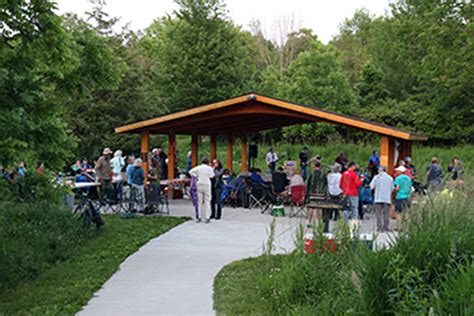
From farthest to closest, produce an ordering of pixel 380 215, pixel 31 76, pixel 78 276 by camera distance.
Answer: pixel 380 215
pixel 78 276
pixel 31 76

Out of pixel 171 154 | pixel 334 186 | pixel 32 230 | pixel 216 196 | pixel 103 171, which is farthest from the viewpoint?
pixel 171 154

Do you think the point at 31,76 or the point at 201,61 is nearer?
the point at 31,76

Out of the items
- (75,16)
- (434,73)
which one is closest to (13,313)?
(75,16)

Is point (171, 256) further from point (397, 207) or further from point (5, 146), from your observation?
point (397, 207)

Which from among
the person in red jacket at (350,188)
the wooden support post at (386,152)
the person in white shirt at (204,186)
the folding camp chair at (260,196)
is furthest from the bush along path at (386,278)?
the folding camp chair at (260,196)

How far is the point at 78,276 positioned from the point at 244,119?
42.5 ft

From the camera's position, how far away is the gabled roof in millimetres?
14938

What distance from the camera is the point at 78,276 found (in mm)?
7750

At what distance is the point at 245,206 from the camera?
1725cm

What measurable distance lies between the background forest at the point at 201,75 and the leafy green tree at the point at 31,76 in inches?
0.6

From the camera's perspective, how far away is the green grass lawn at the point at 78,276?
6.37m

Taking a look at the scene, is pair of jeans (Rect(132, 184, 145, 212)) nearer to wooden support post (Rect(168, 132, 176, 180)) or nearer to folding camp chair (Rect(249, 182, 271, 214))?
folding camp chair (Rect(249, 182, 271, 214))

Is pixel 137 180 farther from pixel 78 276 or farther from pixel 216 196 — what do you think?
pixel 78 276

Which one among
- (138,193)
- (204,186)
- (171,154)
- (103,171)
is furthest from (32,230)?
(171,154)
